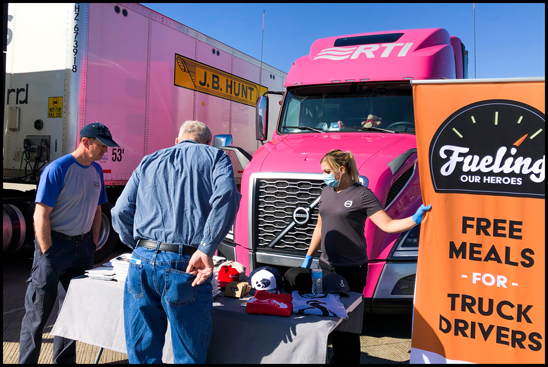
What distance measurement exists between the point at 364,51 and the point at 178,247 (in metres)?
4.00

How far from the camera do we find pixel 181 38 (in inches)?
311

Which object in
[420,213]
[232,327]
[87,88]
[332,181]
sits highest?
[87,88]

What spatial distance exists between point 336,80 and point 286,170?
1.63 metres

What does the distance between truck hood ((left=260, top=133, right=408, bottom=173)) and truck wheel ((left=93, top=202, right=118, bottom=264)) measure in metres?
3.23

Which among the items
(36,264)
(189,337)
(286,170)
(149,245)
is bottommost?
(189,337)

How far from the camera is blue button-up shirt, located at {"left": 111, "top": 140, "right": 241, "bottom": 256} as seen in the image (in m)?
2.54

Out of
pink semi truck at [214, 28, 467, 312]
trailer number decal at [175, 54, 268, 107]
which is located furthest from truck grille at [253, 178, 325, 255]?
trailer number decal at [175, 54, 268, 107]

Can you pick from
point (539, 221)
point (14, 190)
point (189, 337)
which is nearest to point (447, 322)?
point (539, 221)

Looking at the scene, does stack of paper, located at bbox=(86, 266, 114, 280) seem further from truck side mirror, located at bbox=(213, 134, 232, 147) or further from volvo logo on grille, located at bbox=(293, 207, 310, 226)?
truck side mirror, located at bbox=(213, 134, 232, 147)

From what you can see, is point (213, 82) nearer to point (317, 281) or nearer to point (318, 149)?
point (318, 149)

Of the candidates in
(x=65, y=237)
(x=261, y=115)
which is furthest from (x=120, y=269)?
(x=261, y=115)

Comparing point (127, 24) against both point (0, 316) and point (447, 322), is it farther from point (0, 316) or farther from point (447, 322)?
point (447, 322)

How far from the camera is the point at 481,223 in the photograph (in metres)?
2.75

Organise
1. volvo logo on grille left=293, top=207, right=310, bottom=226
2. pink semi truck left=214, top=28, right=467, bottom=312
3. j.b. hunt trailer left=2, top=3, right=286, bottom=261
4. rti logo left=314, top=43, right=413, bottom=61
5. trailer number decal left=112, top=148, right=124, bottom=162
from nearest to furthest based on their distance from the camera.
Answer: pink semi truck left=214, top=28, right=467, bottom=312
volvo logo on grille left=293, top=207, right=310, bottom=226
rti logo left=314, top=43, right=413, bottom=61
j.b. hunt trailer left=2, top=3, right=286, bottom=261
trailer number decal left=112, top=148, right=124, bottom=162
